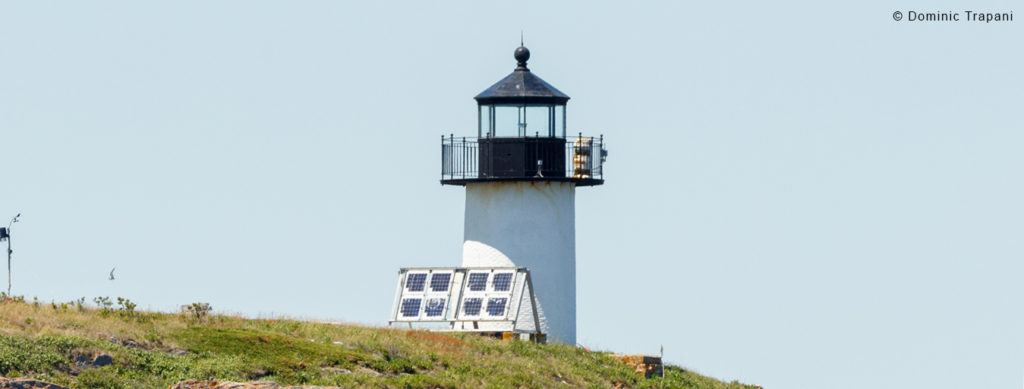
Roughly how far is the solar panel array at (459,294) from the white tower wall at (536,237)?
2.56 metres

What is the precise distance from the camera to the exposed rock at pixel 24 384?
83.7ft

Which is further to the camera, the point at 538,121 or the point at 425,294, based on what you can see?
the point at 538,121

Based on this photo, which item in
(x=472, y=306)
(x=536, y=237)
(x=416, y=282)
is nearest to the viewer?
(x=472, y=306)

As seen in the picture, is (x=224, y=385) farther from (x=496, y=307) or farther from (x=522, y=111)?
(x=522, y=111)

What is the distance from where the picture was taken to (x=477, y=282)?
38469 millimetres

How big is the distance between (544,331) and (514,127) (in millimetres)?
4750

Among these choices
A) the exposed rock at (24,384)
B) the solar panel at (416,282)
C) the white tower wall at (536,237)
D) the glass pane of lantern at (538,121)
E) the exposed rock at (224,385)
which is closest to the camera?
the exposed rock at (24,384)

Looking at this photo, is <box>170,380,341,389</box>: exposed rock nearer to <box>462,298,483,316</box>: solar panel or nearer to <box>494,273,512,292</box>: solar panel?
<box>462,298,483,316</box>: solar panel

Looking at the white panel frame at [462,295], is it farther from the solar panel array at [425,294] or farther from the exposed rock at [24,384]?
the exposed rock at [24,384]

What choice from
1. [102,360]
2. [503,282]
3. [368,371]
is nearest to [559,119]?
[503,282]

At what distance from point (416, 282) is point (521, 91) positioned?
548 cm

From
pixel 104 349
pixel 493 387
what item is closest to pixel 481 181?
pixel 493 387

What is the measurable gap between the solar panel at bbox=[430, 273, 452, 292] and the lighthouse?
A: 2666mm

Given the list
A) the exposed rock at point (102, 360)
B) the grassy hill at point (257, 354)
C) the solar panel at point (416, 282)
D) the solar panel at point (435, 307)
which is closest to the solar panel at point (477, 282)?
the solar panel at point (435, 307)
